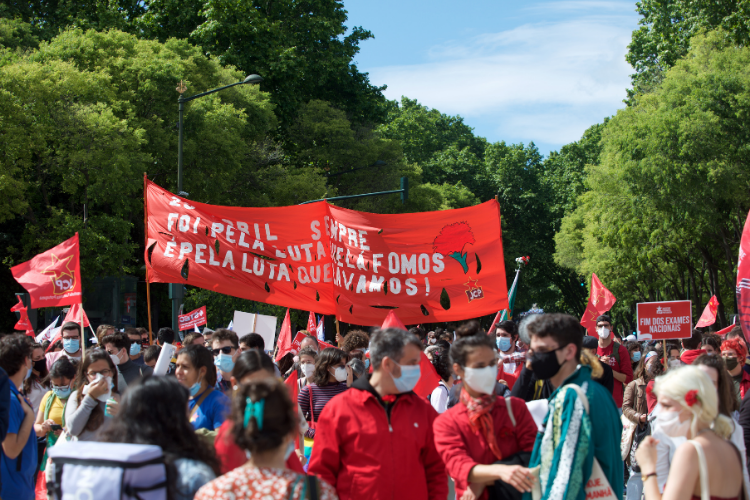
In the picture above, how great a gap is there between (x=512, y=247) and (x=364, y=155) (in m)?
17.5

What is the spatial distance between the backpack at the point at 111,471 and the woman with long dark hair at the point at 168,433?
0.06 m

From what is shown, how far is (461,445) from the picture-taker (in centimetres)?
385

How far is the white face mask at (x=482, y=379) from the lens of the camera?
3.97 metres

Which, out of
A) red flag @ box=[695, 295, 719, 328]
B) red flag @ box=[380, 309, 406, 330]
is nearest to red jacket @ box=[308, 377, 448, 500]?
red flag @ box=[380, 309, 406, 330]

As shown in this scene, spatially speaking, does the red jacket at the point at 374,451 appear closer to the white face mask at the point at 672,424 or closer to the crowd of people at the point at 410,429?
the crowd of people at the point at 410,429

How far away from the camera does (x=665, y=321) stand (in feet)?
37.0

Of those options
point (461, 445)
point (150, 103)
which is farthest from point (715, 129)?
point (461, 445)

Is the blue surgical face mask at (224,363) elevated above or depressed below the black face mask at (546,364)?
below

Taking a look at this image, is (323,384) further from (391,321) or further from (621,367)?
(621,367)

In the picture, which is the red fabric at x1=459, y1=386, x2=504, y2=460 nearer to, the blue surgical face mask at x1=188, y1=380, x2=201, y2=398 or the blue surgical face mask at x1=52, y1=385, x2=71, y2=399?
the blue surgical face mask at x1=188, y1=380, x2=201, y2=398

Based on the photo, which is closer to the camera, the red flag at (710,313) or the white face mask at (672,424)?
the white face mask at (672,424)

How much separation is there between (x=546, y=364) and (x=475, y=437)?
51cm

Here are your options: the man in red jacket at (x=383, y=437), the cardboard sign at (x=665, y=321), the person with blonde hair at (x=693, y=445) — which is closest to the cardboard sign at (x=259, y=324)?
the cardboard sign at (x=665, y=321)

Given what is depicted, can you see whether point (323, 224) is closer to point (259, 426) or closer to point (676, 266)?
point (259, 426)
